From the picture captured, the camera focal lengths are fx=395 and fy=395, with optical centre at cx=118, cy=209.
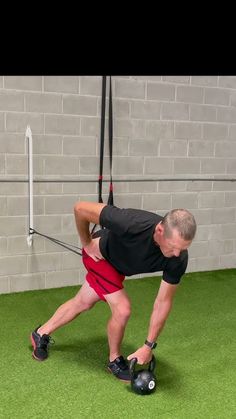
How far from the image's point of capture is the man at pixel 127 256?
1.72 metres

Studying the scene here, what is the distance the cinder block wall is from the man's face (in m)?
1.79

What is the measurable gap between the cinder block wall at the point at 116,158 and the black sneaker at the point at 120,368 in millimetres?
1531

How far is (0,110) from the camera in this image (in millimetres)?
3135

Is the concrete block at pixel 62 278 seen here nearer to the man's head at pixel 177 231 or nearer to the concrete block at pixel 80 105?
the concrete block at pixel 80 105

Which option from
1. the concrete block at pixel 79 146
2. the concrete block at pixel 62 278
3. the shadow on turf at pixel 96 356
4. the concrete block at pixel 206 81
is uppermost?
the concrete block at pixel 206 81

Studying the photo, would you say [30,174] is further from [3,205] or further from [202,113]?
[202,113]

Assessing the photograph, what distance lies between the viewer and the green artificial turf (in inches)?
73.3

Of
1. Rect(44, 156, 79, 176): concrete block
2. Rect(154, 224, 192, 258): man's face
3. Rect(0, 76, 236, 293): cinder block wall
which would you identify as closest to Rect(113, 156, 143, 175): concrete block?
Rect(0, 76, 236, 293): cinder block wall

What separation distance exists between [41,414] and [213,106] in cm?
316

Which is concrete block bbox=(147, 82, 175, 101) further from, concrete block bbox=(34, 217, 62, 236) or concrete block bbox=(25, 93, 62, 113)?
concrete block bbox=(34, 217, 62, 236)

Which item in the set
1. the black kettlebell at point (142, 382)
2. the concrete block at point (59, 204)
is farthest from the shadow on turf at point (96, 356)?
the concrete block at point (59, 204)

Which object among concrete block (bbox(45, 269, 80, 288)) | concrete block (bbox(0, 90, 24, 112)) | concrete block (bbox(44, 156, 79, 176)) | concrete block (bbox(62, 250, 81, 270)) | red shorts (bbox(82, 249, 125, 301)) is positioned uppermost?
concrete block (bbox(0, 90, 24, 112))
